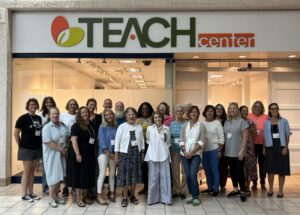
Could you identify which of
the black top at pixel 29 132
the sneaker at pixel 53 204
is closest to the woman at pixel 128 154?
the sneaker at pixel 53 204

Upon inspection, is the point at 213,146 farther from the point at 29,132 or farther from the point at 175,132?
the point at 29,132

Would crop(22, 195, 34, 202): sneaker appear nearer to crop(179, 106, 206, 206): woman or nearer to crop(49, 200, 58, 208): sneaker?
crop(49, 200, 58, 208): sneaker

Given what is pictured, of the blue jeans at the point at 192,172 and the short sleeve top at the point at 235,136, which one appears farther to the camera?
the short sleeve top at the point at 235,136

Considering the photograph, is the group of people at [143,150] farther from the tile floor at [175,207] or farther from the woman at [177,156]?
the tile floor at [175,207]

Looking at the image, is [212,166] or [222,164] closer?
[212,166]

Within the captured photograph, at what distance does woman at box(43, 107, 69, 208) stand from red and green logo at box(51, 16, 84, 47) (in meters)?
2.00

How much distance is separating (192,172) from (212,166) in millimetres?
588

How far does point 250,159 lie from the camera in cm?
592

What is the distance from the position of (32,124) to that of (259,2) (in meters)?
4.55

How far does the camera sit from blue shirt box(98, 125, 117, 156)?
5.29m

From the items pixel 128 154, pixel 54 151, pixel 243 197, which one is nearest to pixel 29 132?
pixel 54 151

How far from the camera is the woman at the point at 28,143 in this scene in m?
5.39

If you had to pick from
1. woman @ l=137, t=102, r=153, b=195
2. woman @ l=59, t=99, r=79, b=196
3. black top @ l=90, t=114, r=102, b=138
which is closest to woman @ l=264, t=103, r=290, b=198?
woman @ l=137, t=102, r=153, b=195

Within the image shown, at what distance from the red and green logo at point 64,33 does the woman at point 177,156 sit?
2524 millimetres
